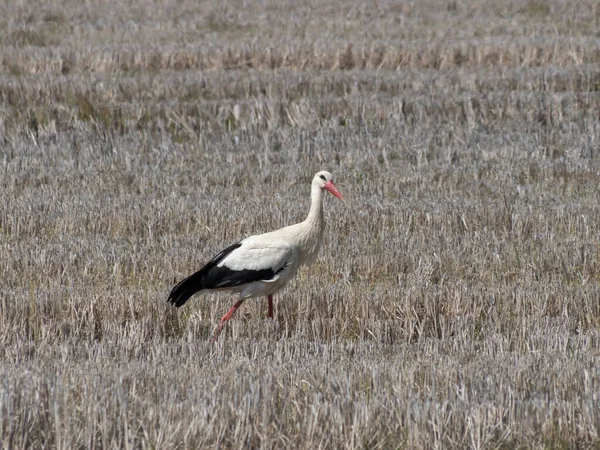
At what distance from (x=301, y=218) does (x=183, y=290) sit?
3527 mm

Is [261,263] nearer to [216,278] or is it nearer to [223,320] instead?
[216,278]

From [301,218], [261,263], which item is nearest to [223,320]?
[261,263]

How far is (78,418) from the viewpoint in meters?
4.68

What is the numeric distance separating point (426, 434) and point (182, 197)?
720 cm

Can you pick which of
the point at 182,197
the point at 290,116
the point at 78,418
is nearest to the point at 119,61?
the point at 290,116

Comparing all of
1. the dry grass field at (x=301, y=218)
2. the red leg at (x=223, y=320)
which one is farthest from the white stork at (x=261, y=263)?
the dry grass field at (x=301, y=218)

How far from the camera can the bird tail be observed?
7141 millimetres

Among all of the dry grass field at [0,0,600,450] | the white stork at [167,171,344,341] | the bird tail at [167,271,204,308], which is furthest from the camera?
the white stork at [167,171,344,341]

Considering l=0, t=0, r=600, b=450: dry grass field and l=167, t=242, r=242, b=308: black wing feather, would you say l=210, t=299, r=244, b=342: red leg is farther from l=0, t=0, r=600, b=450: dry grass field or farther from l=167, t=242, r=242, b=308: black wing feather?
l=167, t=242, r=242, b=308: black wing feather

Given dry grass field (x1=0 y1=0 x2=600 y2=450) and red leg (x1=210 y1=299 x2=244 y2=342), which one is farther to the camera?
red leg (x1=210 y1=299 x2=244 y2=342)

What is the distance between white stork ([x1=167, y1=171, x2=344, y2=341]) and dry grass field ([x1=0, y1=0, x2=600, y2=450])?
26 centimetres

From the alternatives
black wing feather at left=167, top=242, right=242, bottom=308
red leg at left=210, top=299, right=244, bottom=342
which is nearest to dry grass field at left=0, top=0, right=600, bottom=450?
red leg at left=210, top=299, right=244, bottom=342

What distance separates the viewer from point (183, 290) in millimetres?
7184

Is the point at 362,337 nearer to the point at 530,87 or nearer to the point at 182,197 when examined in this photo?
the point at 182,197
